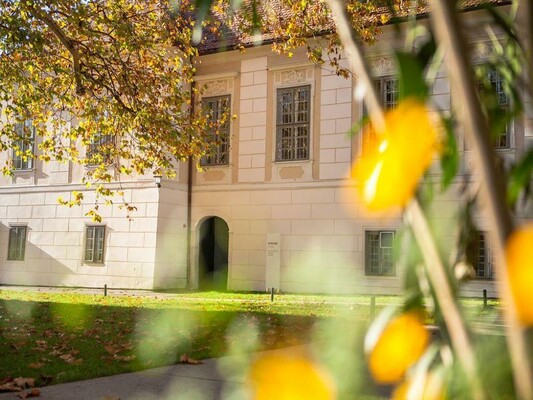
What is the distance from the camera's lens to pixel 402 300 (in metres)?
1.18

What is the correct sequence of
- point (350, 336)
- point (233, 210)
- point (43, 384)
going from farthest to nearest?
Result: point (233, 210), point (350, 336), point (43, 384)

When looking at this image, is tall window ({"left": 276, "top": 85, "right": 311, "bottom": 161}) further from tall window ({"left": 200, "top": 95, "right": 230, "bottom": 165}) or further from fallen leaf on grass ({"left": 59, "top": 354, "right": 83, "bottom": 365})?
fallen leaf on grass ({"left": 59, "top": 354, "right": 83, "bottom": 365})

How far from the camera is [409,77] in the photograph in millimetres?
927

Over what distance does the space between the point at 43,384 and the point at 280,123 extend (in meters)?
16.8

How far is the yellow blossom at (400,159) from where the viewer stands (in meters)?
1.01

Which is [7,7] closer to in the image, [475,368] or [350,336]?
[350,336]

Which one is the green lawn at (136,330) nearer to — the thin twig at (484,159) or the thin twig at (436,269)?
the thin twig at (436,269)

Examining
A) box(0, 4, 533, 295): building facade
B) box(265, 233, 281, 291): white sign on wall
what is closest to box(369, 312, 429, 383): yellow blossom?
box(0, 4, 533, 295): building facade

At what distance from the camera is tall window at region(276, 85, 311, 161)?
70.1 ft

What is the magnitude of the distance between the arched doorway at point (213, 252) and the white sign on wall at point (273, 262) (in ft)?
7.02

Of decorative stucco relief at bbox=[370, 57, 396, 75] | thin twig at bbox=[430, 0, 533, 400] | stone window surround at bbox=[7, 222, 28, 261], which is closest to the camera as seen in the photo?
thin twig at bbox=[430, 0, 533, 400]

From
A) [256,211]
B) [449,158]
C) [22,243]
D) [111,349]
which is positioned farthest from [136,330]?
[22,243]

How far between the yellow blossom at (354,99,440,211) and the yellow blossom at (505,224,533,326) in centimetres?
18

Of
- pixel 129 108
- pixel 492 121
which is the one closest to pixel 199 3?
pixel 492 121
